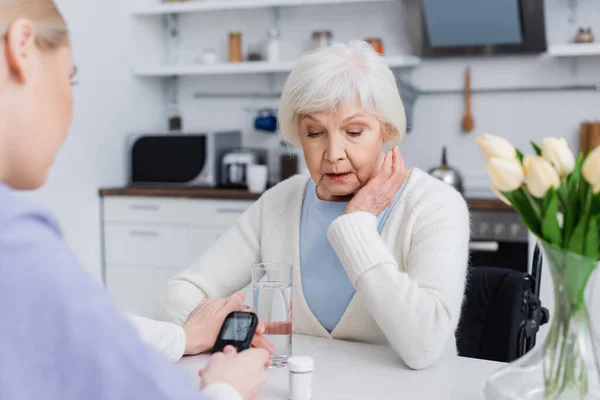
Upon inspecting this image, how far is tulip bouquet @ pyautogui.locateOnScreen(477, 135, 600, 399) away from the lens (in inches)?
34.9

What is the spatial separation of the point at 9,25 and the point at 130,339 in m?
0.32

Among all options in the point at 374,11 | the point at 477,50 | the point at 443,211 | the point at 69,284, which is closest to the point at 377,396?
the point at 443,211

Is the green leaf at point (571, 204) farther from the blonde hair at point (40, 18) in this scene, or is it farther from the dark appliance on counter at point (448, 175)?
the dark appliance on counter at point (448, 175)

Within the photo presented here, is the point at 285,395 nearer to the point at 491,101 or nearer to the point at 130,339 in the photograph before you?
the point at 130,339

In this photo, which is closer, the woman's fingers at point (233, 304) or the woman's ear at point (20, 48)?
the woman's ear at point (20, 48)

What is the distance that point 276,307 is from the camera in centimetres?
130

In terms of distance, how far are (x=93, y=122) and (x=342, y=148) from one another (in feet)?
7.63

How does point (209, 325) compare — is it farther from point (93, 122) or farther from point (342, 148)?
point (93, 122)

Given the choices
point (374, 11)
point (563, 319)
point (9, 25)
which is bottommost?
point (563, 319)

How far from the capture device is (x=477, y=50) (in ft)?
11.4

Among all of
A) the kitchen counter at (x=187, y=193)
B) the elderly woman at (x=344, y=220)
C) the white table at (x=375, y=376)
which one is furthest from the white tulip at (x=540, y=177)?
the kitchen counter at (x=187, y=193)

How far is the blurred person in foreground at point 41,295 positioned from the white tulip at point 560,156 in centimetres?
53

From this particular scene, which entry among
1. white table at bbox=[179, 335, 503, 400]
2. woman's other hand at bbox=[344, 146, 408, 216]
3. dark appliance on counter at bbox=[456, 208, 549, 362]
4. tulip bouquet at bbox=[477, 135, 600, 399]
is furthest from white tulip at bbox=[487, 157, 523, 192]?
dark appliance on counter at bbox=[456, 208, 549, 362]

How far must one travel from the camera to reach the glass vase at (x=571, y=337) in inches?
35.9
